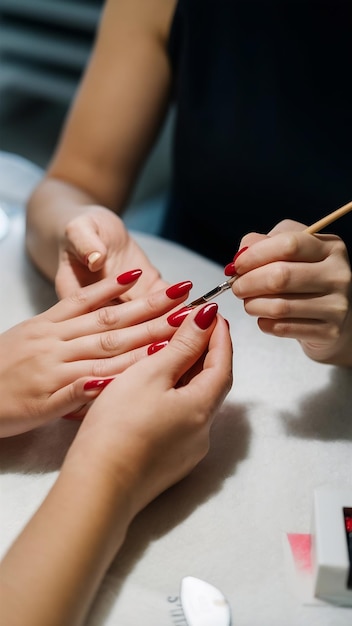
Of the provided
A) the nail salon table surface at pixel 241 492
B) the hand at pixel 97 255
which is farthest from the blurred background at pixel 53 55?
the nail salon table surface at pixel 241 492

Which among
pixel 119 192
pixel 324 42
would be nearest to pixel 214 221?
pixel 119 192

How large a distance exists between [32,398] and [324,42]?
0.49m

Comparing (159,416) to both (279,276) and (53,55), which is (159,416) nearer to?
(279,276)

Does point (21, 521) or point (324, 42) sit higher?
point (324, 42)

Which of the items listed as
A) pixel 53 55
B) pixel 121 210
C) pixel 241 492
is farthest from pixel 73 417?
pixel 53 55

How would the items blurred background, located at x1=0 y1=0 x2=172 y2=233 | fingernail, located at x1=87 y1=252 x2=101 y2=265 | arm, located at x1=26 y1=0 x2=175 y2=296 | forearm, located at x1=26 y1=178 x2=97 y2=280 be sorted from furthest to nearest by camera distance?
1. blurred background, located at x1=0 y1=0 x2=172 y2=233
2. arm, located at x1=26 y1=0 x2=175 y2=296
3. forearm, located at x1=26 y1=178 x2=97 y2=280
4. fingernail, located at x1=87 y1=252 x2=101 y2=265

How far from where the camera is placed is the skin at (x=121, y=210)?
0.58 metres

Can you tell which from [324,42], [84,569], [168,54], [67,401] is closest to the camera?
[84,569]

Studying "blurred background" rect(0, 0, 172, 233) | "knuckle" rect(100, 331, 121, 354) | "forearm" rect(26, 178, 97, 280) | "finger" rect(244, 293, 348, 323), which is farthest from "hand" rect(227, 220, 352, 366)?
"blurred background" rect(0, 0, 172, 233)

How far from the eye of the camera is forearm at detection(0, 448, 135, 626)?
0.45 meters

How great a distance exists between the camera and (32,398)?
1.94 ft

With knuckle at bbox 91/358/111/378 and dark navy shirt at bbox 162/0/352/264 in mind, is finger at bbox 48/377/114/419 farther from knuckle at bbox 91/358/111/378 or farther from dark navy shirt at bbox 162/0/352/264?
dark navy shirt at bbox 162/0/352/264

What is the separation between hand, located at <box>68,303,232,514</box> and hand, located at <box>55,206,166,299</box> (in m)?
0.14

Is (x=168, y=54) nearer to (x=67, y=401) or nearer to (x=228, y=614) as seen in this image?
(x=67, y=401)
